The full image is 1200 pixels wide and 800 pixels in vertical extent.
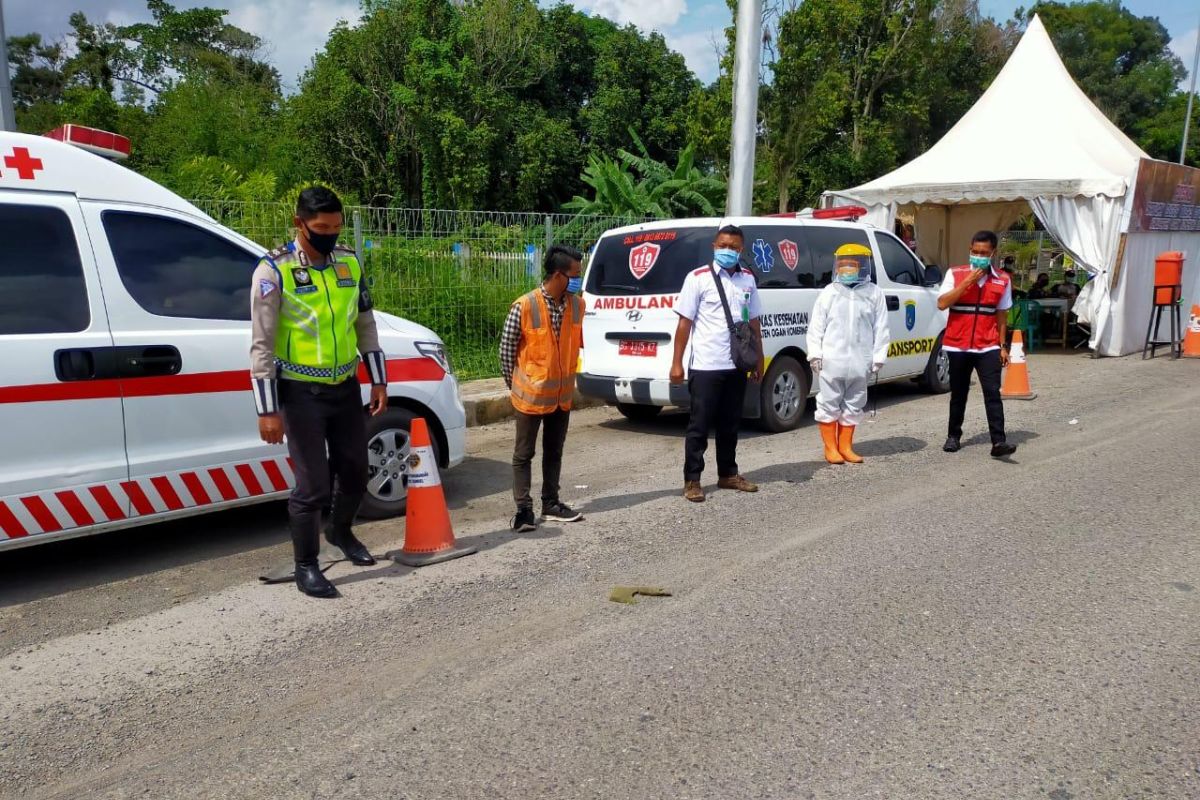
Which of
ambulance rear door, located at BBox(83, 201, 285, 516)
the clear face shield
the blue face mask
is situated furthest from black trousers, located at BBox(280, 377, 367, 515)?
the clear face shield

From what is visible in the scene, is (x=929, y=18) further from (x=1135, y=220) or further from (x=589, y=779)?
(x=589, y=779)

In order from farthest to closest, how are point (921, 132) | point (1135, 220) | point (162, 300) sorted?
point (921, 132) → point (1135, 220) → point (162, 300)

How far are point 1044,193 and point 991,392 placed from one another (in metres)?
8.15

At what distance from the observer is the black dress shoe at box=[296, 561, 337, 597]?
14.8ft

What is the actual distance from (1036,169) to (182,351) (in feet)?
44.8

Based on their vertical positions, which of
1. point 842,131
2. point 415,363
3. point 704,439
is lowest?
point 704,439

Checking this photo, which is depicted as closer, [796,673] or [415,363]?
[796,673]

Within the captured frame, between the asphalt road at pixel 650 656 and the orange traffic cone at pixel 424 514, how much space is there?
13 cm

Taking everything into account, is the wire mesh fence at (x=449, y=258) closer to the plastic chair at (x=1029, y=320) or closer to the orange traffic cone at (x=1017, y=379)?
the orange traffic cone at (x=1017, y=379)


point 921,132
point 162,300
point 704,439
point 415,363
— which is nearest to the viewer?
point 162,300

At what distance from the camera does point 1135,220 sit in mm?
13758

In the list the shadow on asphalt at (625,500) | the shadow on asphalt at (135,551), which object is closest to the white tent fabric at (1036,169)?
the shadow on asphalt at (625,500)

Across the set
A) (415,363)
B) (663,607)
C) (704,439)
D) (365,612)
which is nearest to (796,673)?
(663,607)

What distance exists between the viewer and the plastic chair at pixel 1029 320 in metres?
15.5
